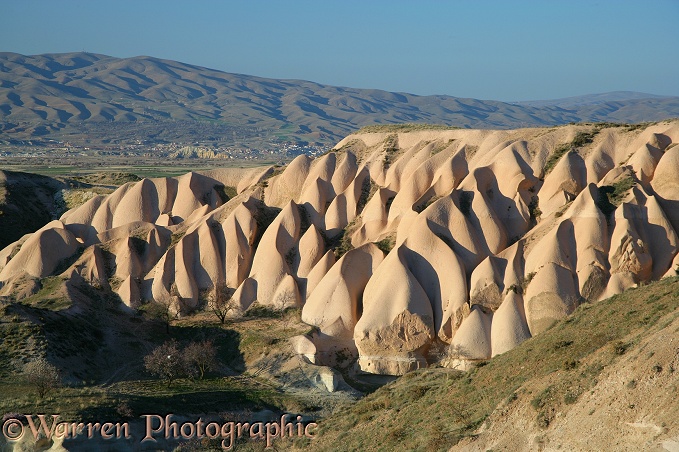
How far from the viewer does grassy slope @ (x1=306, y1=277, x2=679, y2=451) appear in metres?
22.2

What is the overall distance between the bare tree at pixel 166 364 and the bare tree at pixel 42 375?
4007mm

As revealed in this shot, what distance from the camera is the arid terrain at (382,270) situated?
33.5 metres

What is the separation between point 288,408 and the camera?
3588 cm

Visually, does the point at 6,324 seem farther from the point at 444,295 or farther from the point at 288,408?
the point at 444,295

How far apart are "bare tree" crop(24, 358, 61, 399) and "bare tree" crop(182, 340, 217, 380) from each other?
5737mm

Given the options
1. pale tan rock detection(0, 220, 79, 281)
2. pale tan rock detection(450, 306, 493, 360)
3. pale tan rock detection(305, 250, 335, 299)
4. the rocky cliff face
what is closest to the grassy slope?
pale tan rock detection(450, 306, 493, 360)

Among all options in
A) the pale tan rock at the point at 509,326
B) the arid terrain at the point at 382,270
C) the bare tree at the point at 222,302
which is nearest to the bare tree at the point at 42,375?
the arid terrain at the point at 382,270

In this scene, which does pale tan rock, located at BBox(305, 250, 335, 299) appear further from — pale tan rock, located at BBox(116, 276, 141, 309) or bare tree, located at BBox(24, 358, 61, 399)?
bare tree, located at BBox(24, 358, 61, 399)

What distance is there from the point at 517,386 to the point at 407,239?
841 inches

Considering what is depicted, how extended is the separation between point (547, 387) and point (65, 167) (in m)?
142
